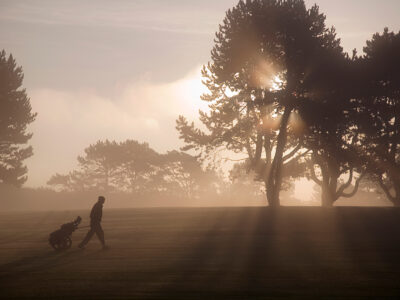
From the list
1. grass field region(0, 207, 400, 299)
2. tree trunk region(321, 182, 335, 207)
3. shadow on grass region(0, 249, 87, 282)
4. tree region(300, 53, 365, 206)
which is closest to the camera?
grass field region(0, 207, 400, 299)

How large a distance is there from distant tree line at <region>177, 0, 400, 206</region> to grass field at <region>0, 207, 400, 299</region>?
8236mm

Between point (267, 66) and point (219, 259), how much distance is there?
23384 millimetres

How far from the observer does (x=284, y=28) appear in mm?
36281

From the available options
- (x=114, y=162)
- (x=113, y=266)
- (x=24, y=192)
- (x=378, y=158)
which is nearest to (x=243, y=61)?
(x=378, y=158)

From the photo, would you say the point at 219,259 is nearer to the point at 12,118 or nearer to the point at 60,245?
the point at 60,245

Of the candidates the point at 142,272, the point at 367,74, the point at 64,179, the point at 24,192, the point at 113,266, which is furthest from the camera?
the point at 64,179

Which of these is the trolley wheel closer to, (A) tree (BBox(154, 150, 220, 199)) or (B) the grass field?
(B) the grass field

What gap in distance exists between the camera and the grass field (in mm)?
13367

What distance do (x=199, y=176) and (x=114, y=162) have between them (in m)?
19.6

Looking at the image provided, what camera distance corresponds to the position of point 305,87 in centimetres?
3697

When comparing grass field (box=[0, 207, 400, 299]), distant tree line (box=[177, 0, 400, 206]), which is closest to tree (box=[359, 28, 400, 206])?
distant tree line (box=[177, 0, 400, 206])

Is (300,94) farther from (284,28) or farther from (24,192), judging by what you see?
(24,192)

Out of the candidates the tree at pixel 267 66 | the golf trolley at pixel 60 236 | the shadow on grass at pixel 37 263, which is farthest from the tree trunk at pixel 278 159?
the shadow on grass at pixel 37 263

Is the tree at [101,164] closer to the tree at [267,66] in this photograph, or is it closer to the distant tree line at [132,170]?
the distant tree line at [132,170]
